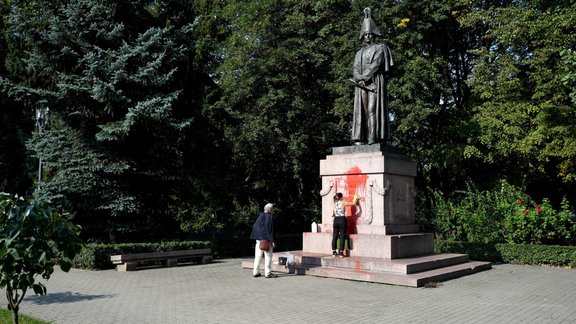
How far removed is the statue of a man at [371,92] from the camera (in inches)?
568

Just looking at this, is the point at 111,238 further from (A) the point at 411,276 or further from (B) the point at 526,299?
(B) the point at 526,299

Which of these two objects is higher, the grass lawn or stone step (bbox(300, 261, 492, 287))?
stone step (bbox(300, 261, 492, 287))

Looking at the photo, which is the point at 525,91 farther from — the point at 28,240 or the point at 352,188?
the point at 28,240

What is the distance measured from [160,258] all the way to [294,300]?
24.7 ft

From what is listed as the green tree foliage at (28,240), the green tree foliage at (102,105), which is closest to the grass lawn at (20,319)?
the green tree foliage at (28,240)

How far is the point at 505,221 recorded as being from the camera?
1828 centimetres

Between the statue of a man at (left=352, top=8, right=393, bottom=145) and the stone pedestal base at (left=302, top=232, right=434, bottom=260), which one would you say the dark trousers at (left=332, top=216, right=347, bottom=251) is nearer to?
the stone pedestal base at (left=302, top=232, right=434, bottom=260)

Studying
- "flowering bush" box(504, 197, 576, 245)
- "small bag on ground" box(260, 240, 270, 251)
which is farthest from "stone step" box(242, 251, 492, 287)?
"flowering bush" box(504, 197, 576, 245)

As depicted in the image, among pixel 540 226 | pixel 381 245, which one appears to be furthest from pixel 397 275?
pixel 540 226

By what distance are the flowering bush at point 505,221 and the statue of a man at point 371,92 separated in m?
6.84

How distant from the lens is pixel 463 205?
20922mm

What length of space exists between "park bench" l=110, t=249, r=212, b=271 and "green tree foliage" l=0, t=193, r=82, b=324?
9.82m

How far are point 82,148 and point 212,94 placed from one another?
20.7ft

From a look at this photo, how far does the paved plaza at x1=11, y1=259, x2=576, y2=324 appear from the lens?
25.8 feet
